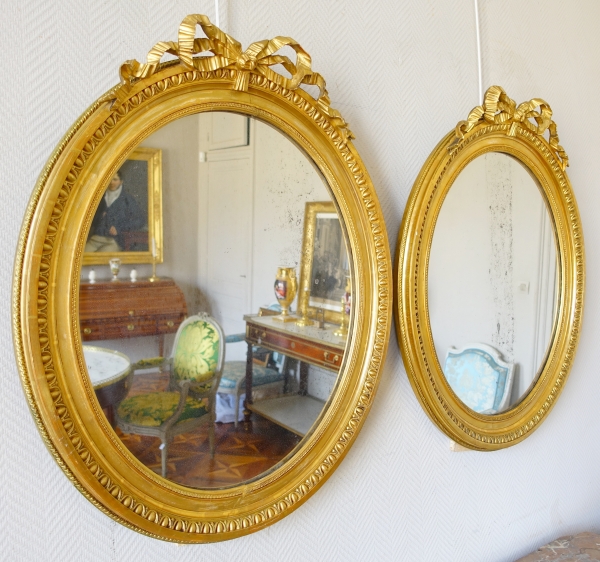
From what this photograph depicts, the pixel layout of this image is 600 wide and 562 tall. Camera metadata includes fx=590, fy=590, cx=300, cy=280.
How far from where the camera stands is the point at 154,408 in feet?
2.84

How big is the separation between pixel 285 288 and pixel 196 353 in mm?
189

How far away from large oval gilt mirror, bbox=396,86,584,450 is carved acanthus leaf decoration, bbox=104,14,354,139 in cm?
35

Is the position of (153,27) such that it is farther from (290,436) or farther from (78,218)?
(290,436)

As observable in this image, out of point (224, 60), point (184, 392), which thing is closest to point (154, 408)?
point (184, 392)

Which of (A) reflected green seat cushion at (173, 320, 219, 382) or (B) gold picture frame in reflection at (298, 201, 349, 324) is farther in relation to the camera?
(B) gold picture frame in reflection at (298, 201, 349, 324)

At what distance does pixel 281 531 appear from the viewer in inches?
42.3

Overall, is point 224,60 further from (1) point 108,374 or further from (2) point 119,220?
(1) point 108,374

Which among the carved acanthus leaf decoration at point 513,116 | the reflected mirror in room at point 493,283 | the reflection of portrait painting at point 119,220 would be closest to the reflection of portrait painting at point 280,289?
the reflection of portrait painting at point 119,220

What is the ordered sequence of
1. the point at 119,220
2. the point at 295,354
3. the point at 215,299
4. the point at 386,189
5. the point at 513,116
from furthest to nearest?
the point at 513,116 → the point at 386,189 → the point at 295,354 → the point at 215,299 → the point at 119,220

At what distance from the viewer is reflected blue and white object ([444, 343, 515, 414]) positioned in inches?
50.3

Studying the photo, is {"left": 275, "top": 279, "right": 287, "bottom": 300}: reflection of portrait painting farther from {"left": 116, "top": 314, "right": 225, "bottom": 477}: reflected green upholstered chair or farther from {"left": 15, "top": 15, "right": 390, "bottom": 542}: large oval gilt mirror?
{"left": 116, "top": 314, "right": 225, "bottom": 477}: reflected green upholstered chair

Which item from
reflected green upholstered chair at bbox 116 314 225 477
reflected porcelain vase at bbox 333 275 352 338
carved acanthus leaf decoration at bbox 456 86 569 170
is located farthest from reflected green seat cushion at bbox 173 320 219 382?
carved acanthus leaf decoration at bbox 456 86 569 170

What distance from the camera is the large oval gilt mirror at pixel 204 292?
2.56ft

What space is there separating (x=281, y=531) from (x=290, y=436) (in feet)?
0.66
